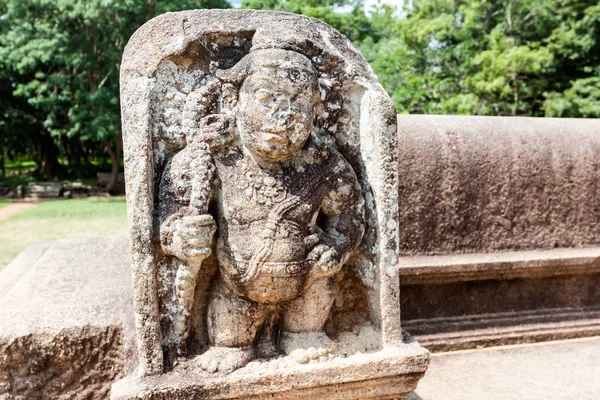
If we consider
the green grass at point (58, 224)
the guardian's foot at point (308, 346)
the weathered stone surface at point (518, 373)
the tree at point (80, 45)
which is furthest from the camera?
the tree at point (80, 45)

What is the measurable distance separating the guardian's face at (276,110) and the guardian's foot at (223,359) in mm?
727


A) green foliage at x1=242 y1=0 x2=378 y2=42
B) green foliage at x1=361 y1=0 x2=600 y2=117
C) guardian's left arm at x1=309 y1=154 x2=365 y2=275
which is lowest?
guardian's left arm at x1=309 y1=154 x2=365 y2=275

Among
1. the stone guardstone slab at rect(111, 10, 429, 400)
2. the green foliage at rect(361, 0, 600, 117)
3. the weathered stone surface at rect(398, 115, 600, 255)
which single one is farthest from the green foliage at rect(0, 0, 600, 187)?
the stone guardstone slab at rect(111, 10, 429, 400)

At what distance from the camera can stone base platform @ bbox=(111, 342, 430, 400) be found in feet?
5.36

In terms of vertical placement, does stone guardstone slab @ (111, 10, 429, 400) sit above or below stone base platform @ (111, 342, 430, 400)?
above

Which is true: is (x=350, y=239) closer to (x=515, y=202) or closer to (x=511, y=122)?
(x=515, y=202)

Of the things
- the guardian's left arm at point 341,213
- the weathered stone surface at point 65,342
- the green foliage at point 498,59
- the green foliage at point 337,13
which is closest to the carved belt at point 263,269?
the guardian's left arm at point 341,213

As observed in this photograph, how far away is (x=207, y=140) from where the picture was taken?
175 cm

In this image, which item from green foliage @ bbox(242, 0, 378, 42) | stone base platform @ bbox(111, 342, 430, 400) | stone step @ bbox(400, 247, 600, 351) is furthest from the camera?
green foliage @ bbox(242, 0, 378, 42)

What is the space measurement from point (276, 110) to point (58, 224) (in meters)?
8.44

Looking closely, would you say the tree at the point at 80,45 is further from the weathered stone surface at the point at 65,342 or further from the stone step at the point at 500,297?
the stone step at the point at 500,297

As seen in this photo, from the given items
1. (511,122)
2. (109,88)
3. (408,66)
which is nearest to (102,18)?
(109,88)

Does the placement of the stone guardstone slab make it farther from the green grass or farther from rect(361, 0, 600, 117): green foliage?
rect(361, 0, 600, 117): green foliage

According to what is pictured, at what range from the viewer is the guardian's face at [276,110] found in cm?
168
